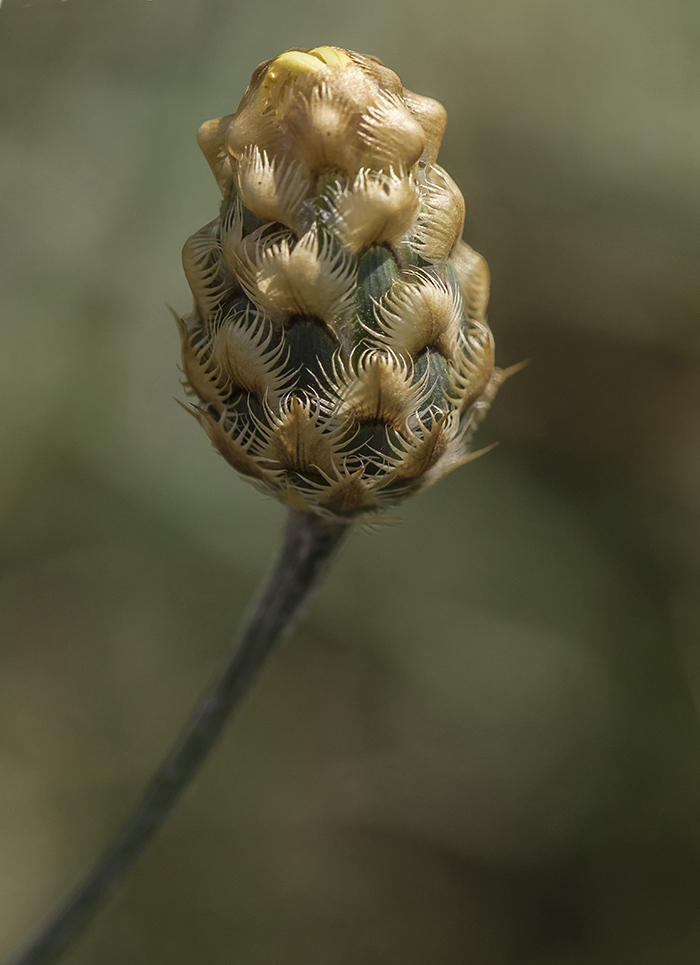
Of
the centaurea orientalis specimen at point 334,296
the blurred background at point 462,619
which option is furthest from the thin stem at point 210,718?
the blurred background at point 462,619

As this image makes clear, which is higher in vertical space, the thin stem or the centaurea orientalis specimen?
the centaurea orientalis specimen

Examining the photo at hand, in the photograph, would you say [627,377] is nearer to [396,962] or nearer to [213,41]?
[213,41]

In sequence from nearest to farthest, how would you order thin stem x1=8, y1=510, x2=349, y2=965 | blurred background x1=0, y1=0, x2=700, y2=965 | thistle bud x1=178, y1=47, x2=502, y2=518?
thistle bud x1=178, y1=47, x2=502, y2=518 → thin stem x1=8, y1=510, x2=349, y2=965 → blurred background x1=0, y1=0, x2=700, y2=965

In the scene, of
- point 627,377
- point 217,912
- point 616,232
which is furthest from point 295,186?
point 217,912

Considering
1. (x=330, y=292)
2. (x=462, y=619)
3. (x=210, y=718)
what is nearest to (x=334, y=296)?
(x=330, y=292)

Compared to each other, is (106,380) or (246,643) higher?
(246,643)

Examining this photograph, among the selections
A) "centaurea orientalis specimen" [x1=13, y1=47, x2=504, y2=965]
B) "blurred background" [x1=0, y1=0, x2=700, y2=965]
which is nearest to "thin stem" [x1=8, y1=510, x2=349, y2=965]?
"centaurea orientalis specimen" [x1=13, y1=47, x2=504, y2=965]

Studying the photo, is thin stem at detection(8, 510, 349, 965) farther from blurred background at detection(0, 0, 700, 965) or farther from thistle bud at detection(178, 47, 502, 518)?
blurred background at detection(0, 0, 700, 965)
